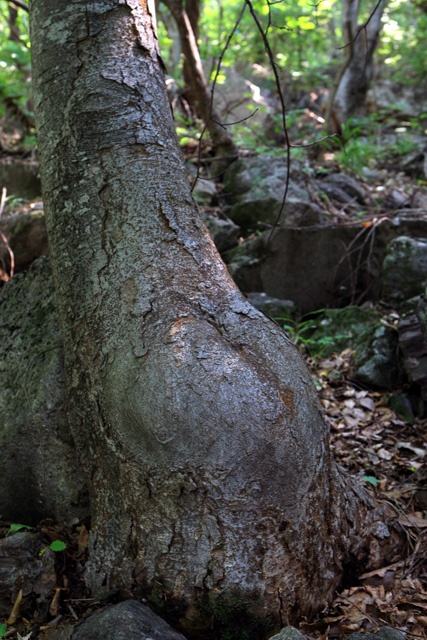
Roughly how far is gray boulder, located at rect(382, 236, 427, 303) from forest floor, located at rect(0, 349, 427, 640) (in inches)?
58.5

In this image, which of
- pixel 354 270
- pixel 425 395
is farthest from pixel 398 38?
pixel 425 395

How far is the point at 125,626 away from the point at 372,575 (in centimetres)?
108

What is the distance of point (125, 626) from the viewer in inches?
60.0

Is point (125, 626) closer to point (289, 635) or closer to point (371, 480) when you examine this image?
point (289, 635)

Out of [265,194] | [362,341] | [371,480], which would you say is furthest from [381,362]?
[265,194]

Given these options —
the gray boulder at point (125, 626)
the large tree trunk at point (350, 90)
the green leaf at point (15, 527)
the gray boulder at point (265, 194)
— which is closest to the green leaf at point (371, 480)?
the gray boulder at point (125, 626)

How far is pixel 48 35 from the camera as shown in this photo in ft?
6.74

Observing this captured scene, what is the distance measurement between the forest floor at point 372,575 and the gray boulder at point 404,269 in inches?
58.5

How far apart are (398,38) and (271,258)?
998cm

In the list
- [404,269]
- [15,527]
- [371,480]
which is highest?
[404,269]

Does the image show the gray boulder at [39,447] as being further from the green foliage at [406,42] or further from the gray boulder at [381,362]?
the green foliage at [406,42]

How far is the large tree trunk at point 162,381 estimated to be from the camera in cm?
162

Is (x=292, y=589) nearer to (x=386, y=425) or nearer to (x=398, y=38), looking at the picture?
(x=386, y=425)

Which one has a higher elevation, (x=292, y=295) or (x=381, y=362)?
(x=292, y=295)
